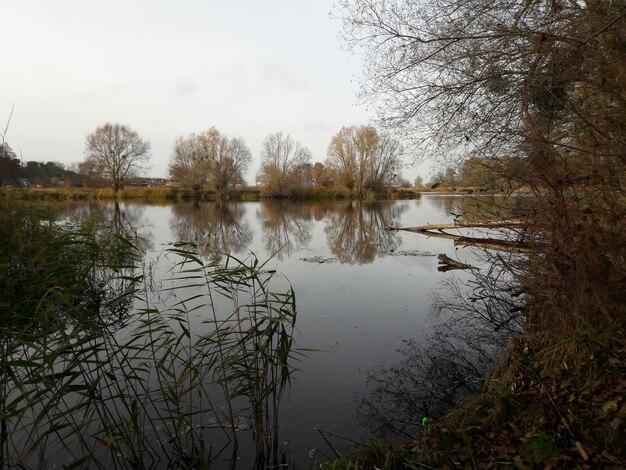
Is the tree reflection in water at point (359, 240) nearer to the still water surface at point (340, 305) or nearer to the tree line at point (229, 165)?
the still water surface at point (340, 305)

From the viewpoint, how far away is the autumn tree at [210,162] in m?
51.4

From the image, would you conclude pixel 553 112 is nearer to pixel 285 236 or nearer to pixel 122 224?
pixel 285 236

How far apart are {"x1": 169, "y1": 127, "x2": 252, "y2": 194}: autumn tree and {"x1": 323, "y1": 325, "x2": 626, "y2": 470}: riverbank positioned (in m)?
51.5

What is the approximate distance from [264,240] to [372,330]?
34.9ft

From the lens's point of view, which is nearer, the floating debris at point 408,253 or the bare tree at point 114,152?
the floating debris at point 408,253

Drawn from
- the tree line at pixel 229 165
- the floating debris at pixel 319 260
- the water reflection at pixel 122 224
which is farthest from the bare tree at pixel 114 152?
the floating debris at pixel 319 260

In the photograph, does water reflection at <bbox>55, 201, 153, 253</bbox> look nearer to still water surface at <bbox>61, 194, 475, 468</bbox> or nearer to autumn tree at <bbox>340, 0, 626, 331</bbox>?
still water surface at <bbox>61, 194, 475, 468</bbox>

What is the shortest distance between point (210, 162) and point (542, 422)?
52.5 meters

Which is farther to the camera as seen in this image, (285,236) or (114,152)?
(114,152)

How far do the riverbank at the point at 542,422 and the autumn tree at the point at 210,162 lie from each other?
5147 cm

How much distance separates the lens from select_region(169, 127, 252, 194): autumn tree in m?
51.4

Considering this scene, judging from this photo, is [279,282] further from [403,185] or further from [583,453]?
[403,185]

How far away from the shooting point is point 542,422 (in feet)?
9.28

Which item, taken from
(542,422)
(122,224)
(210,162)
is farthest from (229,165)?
(542,422)
